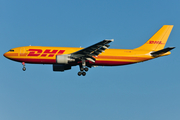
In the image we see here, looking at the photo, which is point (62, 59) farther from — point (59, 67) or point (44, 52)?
point (59, 67)

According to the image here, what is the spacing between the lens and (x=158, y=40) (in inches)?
1780

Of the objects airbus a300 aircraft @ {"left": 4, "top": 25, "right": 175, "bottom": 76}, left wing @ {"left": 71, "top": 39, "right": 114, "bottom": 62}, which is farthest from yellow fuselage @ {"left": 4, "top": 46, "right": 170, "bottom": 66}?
left wing @ {"left": 71, "top": 39, "right": 114, "bottom": 62}

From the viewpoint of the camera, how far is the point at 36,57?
42.7m

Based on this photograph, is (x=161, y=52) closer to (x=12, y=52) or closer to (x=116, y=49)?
(x=116, y=49)

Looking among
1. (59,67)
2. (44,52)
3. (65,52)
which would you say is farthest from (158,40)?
(44,52)

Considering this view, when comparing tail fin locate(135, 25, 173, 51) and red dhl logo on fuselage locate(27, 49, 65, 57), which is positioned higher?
tail fin locate(135, 25, 173, 51)

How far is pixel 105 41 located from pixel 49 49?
9.15 metres

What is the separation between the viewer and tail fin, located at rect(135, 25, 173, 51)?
4494 cm

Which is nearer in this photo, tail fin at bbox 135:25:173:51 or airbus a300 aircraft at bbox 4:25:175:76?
airbus a300 aircraft at bbox 4:25:175:76

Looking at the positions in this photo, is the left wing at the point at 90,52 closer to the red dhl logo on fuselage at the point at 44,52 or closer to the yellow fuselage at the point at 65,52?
the yellow fuselage at the point at 65,52

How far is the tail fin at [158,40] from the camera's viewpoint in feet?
147

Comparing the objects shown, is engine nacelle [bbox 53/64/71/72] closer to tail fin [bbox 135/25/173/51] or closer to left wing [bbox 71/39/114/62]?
left wing [bbox 71/39/114/62]

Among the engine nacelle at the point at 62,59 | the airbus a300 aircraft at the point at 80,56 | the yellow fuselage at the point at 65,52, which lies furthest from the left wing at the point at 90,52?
the yellow fuselage at the point at 65,52

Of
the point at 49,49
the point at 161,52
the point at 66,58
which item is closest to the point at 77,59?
the point at 66,58
